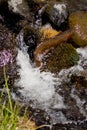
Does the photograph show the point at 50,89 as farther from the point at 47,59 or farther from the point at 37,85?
the point at 47,59

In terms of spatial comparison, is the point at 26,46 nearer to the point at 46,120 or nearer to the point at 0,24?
the point at 0,24

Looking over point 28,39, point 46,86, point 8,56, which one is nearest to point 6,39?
point 8,56

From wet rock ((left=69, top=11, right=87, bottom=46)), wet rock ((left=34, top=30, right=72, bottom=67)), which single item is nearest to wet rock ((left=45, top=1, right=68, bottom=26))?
wet rock ((left=69, top=11, right=87, bottom=46))

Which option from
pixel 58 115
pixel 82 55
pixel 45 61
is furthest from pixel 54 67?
pixel 58 115

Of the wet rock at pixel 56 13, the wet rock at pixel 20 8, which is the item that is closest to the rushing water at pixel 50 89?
the wet rock at pixel 20 8

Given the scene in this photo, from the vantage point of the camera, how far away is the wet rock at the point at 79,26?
8.71 metres

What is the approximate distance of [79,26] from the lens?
29.3 feet

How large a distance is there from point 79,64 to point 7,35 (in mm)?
1818

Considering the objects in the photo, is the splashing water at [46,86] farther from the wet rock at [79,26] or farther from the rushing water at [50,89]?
the wet rock at [79,26]

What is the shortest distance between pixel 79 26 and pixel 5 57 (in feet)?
7.87

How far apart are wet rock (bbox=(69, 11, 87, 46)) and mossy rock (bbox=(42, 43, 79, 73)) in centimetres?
61

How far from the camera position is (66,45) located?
815cm

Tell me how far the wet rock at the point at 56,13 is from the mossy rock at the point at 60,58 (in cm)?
118

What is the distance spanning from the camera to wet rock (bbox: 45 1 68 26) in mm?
9133
